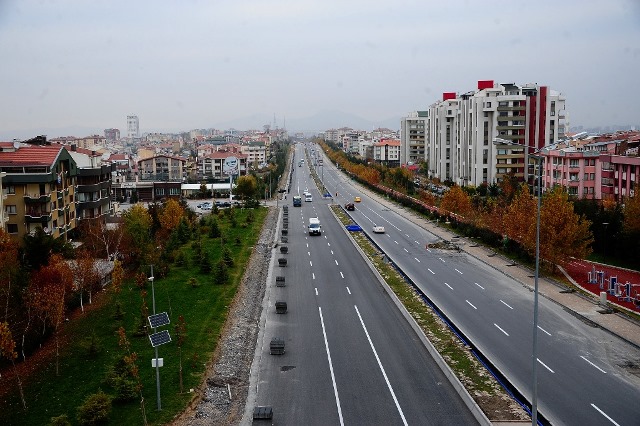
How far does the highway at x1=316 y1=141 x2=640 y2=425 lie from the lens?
14125mm

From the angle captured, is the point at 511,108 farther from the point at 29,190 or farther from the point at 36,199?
the point at 29,190

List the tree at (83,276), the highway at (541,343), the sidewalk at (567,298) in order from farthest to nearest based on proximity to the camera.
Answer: the tree at (83,276) → the sidewalk at (567,298) → the highway at (541,343)

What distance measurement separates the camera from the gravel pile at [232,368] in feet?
45.3

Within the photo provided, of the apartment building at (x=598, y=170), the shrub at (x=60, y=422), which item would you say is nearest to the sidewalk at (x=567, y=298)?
the apartment building at (x=598, y=170)

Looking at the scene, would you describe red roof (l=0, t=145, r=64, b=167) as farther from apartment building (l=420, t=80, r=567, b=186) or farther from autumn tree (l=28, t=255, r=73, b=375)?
apartment building (l=420, t=80, r=567, b=186)

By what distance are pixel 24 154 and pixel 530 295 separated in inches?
1188

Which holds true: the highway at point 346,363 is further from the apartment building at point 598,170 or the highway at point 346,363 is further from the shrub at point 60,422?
the apartment building at point 598,170

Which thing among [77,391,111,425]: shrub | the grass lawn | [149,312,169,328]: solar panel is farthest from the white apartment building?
[77,391,111,425]: shrub

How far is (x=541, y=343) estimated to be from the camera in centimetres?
1852

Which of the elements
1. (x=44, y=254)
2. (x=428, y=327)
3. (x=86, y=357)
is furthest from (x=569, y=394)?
(x=44, y=254)

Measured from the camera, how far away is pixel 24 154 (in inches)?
1393

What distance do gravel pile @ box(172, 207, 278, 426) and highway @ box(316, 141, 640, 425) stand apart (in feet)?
23.8

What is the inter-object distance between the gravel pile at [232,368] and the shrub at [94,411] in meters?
1.62

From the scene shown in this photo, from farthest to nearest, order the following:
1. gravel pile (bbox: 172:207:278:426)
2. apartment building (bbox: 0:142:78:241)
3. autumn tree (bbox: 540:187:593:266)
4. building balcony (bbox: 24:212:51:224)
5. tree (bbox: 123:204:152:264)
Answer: apartment building (bbox: 0:142:78:241) < building balcony (bbox: 24:212:51:224) < tree (bbox: 123:204:152:264) < autumn tree (bbox: 540:187:593:266) < gravel pile (bbox: 172:207:278:426)
